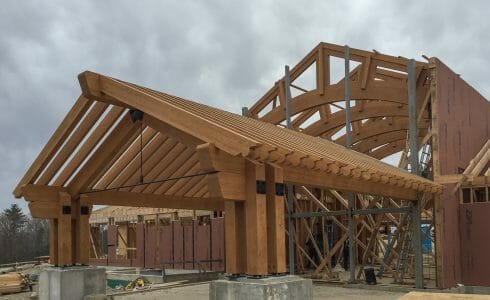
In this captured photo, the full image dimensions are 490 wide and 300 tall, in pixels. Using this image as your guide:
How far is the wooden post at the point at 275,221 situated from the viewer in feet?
27.3

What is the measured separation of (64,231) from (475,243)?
11235 millimetres

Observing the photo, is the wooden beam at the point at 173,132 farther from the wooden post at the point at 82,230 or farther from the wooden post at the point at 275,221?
the wooden post at the point at 82,230

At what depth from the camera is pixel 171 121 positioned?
877 cm

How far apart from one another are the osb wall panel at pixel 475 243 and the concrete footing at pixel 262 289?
30.3 ft

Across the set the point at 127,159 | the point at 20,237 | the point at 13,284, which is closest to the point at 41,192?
the point at 127,159

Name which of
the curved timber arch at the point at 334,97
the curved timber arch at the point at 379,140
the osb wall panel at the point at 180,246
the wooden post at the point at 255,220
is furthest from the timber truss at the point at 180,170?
the osb wall panel at the point at 180,246

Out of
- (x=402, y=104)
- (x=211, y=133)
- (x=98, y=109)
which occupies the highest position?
(x=402, y=104)

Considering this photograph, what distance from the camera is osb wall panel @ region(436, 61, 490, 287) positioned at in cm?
1566

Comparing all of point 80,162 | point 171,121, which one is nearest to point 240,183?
point 171,121

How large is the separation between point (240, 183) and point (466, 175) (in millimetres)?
9380

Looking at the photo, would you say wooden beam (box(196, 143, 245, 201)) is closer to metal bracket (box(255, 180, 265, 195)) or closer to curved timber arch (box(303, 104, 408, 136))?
metal bracket (box(255, 180, 265, 195))

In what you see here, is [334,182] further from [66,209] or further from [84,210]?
[66,209]

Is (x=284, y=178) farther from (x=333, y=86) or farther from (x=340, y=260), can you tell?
(x=340, y=260)

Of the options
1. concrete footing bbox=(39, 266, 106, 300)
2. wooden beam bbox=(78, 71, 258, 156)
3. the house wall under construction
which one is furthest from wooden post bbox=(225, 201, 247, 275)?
the house wall under construction
